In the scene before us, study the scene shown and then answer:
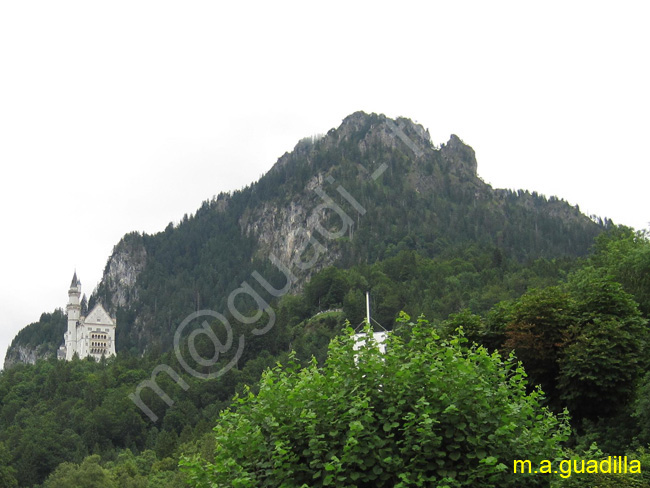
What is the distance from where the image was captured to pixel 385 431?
47.1 ft

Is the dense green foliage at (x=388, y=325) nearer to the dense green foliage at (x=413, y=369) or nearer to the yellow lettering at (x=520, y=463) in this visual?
the dense green foliage at (x=413, y=369)

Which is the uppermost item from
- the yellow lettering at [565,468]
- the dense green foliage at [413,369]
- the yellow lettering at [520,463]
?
the dense green foliage at [413,369]

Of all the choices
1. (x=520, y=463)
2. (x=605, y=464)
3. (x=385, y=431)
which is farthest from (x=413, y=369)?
(x=605, y=464)

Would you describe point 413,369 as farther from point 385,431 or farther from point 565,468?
point 565,468

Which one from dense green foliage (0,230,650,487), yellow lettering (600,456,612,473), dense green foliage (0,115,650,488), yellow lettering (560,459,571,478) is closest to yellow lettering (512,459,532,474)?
dense green foliage (0,115,650,488)

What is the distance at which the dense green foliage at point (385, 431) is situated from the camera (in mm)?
13711

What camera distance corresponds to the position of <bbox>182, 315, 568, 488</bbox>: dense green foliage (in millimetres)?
13711

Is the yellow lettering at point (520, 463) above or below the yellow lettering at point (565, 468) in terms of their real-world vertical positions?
above

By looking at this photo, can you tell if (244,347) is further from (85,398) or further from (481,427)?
(481,427)

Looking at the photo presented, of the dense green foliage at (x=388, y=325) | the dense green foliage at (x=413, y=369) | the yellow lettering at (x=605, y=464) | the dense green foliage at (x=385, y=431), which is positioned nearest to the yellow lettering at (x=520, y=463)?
the dense green foliage at (x=385, y=431)

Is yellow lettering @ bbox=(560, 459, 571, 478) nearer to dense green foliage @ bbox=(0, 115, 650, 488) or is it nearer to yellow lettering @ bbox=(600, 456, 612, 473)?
dense green foliage @ bbox=(0, 115, 650, 488)

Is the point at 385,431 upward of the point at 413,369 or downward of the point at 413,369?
downward

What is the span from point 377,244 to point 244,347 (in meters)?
63.7

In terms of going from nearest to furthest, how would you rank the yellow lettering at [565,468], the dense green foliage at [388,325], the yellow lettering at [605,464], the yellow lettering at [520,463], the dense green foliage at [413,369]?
the yellow lettering at [520,463]
the dense green foliage at [413,369]
the yellow lettering at [565,468]
the yellow lettering at [605,464]
the dense green foliage at [388,325]
